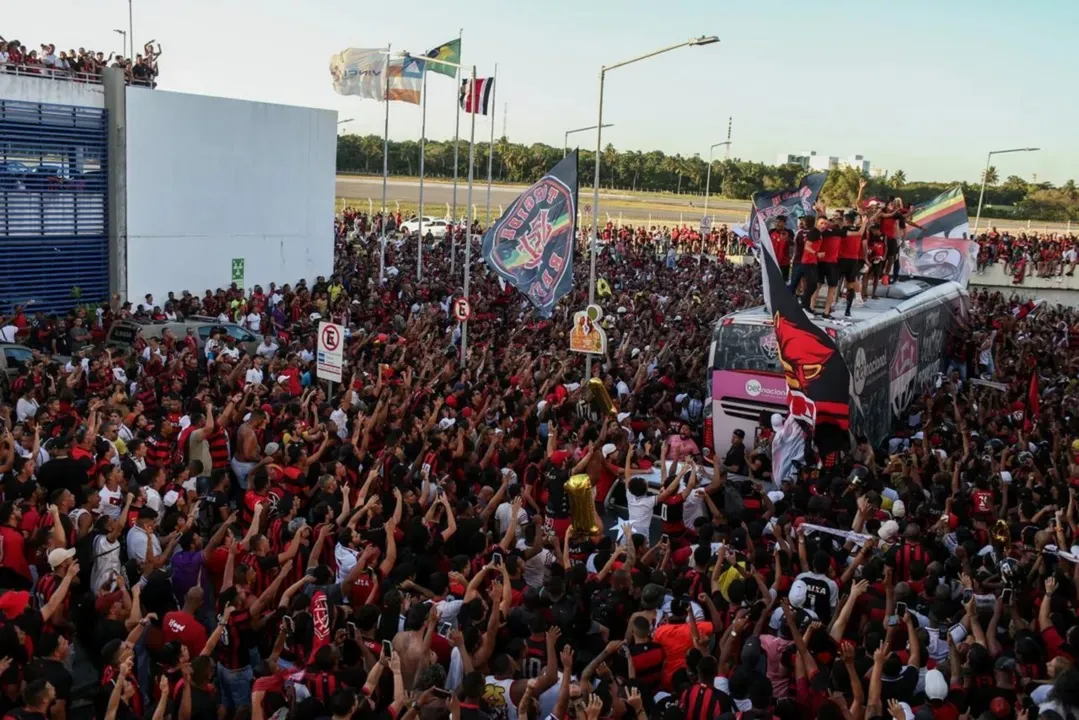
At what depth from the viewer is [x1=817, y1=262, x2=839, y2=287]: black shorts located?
14328 millimetres

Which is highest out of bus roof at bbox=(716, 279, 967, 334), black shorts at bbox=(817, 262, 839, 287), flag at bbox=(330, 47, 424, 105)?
flag at bbox=(330, 47, 424, 105)

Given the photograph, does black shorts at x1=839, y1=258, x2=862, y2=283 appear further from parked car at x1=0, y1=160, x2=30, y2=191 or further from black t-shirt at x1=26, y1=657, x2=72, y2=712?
parked car at x1=0, y1=160, x2=30, y2=191

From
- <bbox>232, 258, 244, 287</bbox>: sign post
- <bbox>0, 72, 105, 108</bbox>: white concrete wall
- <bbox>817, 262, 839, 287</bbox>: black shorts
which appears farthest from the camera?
<bbox>232, 258, 244, 287</bbox>: sign post

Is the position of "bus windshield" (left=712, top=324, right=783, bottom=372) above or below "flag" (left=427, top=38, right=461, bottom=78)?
below

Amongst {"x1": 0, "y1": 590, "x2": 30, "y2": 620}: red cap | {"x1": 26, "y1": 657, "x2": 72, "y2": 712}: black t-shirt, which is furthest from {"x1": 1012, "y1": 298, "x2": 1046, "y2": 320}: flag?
{"x1": 26, "y1": 657, "x2": 72, "y2": 712}: black t-shirt

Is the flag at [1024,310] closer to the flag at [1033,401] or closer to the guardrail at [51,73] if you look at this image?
the flag at [1033,401]

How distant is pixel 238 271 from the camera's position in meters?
27.7

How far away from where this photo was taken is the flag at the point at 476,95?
957 inches

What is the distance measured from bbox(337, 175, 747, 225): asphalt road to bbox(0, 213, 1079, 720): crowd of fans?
181 ft

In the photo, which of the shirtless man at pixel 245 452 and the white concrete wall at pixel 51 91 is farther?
the white concrete wall at pixel 51 91

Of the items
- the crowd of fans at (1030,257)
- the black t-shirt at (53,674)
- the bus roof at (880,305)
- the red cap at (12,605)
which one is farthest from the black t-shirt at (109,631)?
the crowd of fans at (1030,257)

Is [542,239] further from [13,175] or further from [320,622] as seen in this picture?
[13,175]

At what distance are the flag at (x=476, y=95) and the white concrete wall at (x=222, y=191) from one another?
487cm

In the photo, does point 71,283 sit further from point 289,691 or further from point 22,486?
point 289,691
